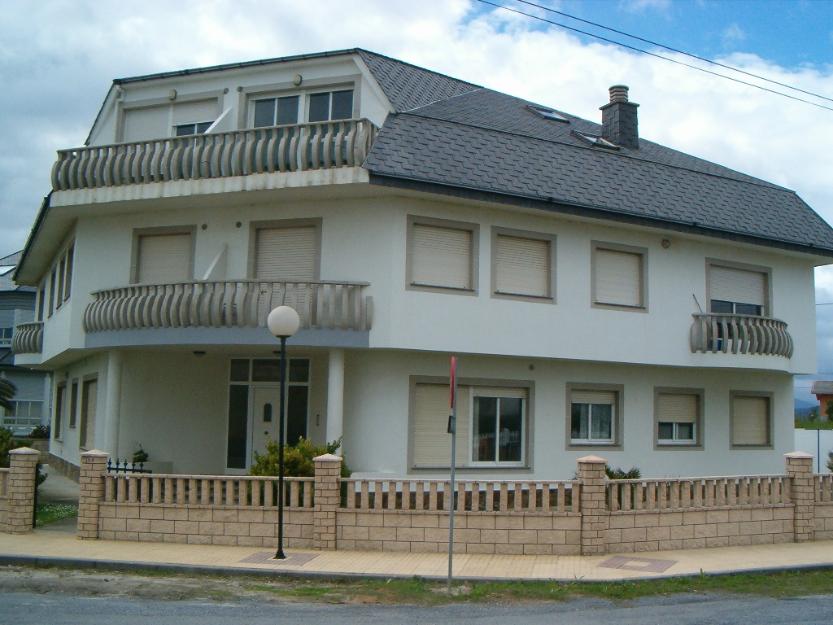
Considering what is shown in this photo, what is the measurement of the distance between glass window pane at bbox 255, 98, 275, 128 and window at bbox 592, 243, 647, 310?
25.6 ft

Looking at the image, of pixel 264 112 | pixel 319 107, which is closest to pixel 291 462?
pixel 319 107

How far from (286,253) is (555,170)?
231 inches

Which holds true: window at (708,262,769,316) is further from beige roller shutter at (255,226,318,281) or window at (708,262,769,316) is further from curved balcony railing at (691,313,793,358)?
beige roller shutter at (255,226,318,281)

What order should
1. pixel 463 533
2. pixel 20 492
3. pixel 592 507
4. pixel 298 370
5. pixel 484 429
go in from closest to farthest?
pixel 463 533, pixel 592 507, pixel 20 492, pixel 484 429, pixel 298 370

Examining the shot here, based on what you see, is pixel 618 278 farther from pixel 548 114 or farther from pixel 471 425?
pixel 548 114

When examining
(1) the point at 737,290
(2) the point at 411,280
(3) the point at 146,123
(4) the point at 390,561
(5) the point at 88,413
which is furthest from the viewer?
(5) the point at 88,413

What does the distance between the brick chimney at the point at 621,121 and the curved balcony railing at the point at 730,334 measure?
5.76 m

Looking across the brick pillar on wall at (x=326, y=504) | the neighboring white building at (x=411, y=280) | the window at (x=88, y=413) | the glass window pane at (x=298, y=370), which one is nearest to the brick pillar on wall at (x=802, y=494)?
the neighboring white building at (x=411, y=280)

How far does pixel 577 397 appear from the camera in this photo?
64.3ft

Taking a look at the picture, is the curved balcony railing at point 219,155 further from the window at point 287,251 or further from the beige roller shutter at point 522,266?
the beige roller shutter at point 522,266

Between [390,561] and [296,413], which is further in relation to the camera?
[296,413]

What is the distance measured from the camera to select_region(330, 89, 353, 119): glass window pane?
65.2ft

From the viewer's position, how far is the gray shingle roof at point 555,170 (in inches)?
686

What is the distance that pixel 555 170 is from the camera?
62.3ft
